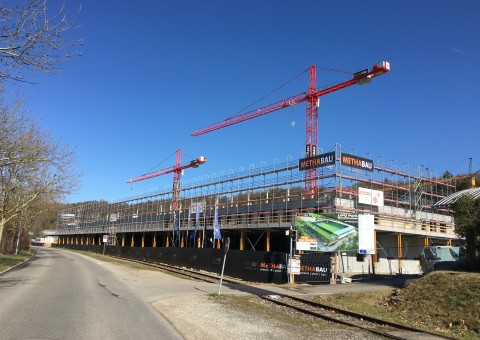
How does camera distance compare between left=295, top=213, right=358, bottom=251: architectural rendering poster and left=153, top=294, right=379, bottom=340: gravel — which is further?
left=295, top=213, right=358, bottom=251: architectural rendering poster

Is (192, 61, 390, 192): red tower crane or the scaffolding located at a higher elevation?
(192, 61, 390, 192): red tower crane

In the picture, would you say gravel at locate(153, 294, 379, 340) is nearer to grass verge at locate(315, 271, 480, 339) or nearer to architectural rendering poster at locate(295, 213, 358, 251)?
grass verge at locate(315, 271, 480, 339)

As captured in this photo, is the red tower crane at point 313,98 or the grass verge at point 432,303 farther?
the red tower crane at point 313,98

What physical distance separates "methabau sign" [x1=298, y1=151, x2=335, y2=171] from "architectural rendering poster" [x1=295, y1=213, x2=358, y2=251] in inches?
728

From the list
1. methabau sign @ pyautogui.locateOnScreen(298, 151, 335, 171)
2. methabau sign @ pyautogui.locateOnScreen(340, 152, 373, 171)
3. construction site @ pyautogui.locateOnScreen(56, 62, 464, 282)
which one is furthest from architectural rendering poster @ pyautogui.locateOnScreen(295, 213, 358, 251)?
methabau sign @ pyautogui.locateOnScreen(340, 152, 373, 171)

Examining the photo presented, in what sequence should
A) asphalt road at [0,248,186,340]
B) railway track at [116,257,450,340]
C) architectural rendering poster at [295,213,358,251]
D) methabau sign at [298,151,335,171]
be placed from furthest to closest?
methabau sign at [298,151,335,171] < architectural rendering poster at [295,213,358,251] < railway track at [116,257,450,340] < asphalt road at [0,248,186,340]

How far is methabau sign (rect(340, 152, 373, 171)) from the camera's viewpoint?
45219 mm

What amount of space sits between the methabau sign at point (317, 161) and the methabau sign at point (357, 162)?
4.36ft

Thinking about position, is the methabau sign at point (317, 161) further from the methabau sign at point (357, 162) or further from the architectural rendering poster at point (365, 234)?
the architectural rendering poster at point (365, 234)

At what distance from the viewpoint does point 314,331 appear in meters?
11.5

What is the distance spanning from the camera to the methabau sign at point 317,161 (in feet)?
146

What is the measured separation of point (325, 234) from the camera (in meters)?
26.5

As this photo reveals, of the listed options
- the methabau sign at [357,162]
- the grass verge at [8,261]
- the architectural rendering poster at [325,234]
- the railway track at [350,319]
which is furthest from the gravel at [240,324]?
the methabau sign at [357,162]

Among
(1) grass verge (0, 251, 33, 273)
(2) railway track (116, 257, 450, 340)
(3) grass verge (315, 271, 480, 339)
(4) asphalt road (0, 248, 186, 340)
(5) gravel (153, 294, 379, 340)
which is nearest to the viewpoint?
(4) asphalt road (0, 248, 186, 340)
